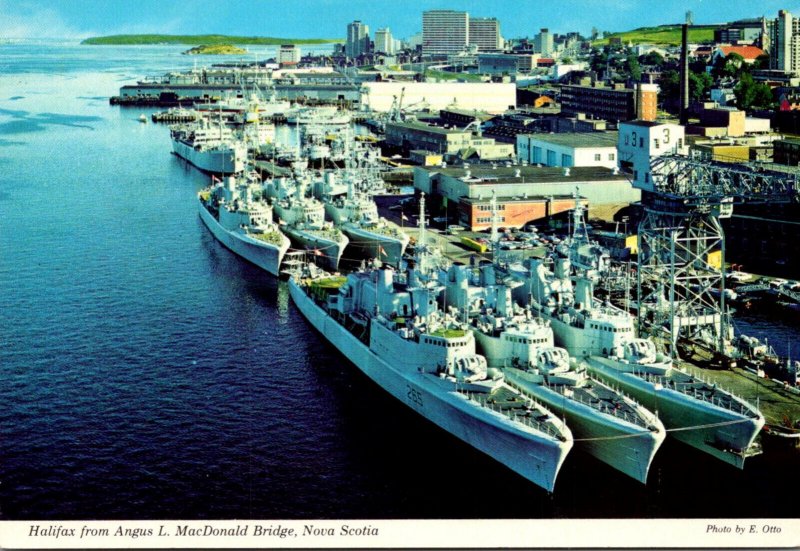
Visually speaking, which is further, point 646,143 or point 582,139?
point 582,139

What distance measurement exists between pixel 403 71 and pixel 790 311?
202ft

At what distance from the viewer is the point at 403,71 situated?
279 ft

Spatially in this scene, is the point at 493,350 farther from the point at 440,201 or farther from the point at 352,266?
the point at 440,201

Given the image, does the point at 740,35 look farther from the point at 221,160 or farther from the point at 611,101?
the point at 221,160

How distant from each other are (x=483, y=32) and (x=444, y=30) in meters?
3.30

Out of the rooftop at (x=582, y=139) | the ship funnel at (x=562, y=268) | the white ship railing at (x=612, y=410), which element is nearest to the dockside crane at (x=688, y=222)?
the ship funnel at (x=562, y=268)

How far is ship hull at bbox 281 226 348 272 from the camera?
3419cm

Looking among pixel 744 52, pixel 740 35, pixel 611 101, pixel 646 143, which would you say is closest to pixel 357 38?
pixel 611 101

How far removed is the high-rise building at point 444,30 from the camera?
33.9m

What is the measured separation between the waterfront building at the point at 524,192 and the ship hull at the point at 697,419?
57.9ft

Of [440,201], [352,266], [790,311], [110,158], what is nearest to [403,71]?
[110,158]

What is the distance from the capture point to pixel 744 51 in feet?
226

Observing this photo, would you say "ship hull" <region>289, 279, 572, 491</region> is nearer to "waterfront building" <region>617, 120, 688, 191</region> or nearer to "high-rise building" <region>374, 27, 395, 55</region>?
"waterfront building" <region>617, 120, 688, 191</region>

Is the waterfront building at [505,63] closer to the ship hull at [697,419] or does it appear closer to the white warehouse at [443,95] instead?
the white warehouse at [443,95]
